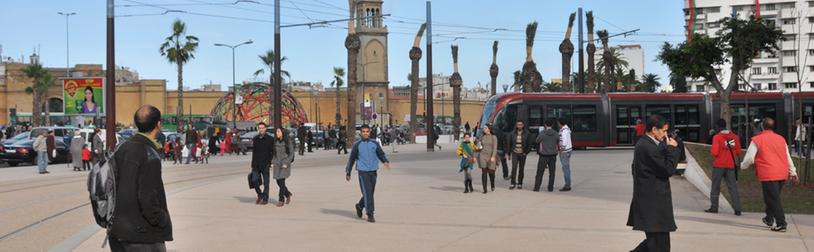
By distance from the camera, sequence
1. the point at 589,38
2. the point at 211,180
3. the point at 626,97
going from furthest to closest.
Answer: the point at 589,38 < the point at 626,97 < the point at 211,180

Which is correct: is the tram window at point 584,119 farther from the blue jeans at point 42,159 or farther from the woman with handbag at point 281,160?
the woman with handbag at point 281,160

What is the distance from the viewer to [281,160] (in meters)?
15.3

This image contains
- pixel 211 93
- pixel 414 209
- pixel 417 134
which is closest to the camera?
pixel 414 209

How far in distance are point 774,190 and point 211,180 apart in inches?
597

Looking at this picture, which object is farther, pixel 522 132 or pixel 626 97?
pixel 626 97

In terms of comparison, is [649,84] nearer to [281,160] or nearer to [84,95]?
[84,95]

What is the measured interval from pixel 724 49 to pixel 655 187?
2789 cm

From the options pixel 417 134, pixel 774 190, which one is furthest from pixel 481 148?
pixel 417 134

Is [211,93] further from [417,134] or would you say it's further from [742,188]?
[742,188]

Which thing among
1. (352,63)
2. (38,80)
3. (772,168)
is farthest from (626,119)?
(38,80)

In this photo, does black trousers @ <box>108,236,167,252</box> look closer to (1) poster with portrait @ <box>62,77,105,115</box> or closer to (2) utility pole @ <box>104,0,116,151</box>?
(2) utility pole @ <box>104,0,116,151</box>

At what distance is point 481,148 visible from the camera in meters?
17.9

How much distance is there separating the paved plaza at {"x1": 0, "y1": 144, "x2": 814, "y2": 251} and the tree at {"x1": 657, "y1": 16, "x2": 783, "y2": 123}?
39.0 ft

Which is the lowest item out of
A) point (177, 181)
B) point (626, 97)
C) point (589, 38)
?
point (177, 181)
